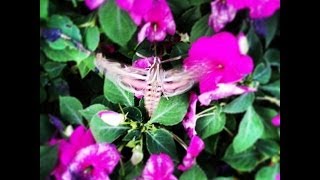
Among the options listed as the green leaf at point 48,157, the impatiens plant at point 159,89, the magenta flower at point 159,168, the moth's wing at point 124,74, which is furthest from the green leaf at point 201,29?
the green leaf at point 48,157

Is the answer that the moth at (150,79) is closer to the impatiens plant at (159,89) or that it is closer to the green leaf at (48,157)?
the impatiens plant at (159,89)

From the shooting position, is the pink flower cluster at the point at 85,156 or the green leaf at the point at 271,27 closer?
the green leaf at the point at 271,27

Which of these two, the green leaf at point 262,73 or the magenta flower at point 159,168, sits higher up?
the green leaf at point 262,73

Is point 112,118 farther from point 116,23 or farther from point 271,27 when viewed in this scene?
point 271,27

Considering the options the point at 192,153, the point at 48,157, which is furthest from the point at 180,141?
the point at 48,157

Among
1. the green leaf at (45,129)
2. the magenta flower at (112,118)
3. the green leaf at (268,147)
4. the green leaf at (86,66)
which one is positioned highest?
the green leaf at (86,66)

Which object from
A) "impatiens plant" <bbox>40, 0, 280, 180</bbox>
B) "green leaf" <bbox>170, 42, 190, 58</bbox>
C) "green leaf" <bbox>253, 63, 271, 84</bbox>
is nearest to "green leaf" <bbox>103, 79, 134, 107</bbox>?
"impatiens plant" <bbox>40, 0, 280, 180</bbox>

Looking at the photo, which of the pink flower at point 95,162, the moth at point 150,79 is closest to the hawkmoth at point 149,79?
the moth at point 150,79
